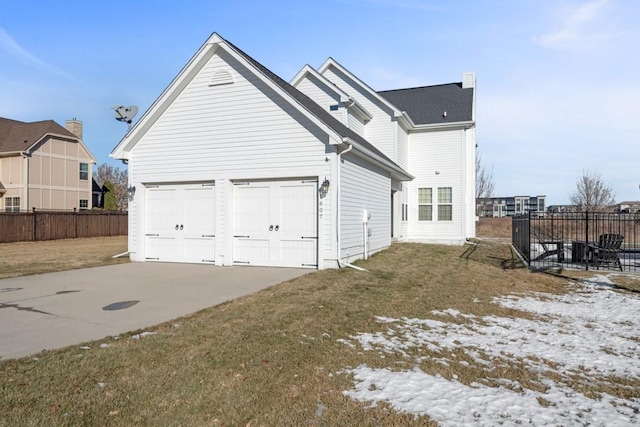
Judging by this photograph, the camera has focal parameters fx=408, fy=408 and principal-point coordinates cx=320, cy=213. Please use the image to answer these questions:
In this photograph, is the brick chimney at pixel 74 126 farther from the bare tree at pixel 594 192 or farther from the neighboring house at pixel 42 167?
the bare tree at pixel 594 192

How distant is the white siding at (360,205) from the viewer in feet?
39.2

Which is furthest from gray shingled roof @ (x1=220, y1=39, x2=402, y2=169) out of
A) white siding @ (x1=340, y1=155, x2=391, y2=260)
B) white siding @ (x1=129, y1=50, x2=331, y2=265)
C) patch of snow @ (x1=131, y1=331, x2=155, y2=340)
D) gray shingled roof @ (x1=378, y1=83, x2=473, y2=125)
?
gray shingled roof @ (x1=378, y1=83, x2=473, y2=125)

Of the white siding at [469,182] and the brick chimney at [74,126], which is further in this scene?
the brick chimney at [74,126]

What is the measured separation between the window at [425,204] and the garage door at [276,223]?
1106cm

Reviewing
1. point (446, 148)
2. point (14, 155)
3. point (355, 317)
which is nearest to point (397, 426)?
point (355, 317)

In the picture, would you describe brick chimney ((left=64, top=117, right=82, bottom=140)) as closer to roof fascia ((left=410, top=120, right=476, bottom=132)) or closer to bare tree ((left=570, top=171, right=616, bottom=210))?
roof fascia ((left=410, top=120, right=476, bottom=132))

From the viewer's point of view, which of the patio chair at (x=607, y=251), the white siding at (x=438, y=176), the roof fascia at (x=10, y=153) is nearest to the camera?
the patio chair at (x=607, y=251)

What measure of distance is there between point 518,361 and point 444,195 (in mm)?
16887

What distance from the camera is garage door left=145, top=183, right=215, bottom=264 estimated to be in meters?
12.8

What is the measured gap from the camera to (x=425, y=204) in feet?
69.8

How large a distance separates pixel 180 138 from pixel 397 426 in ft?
39.0

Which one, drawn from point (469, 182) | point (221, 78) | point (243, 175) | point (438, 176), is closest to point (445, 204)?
point (438, 176)

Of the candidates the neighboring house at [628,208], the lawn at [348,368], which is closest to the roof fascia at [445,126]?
the lawn at [348,368]

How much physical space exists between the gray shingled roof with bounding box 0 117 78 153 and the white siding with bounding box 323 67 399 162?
90.0ft
